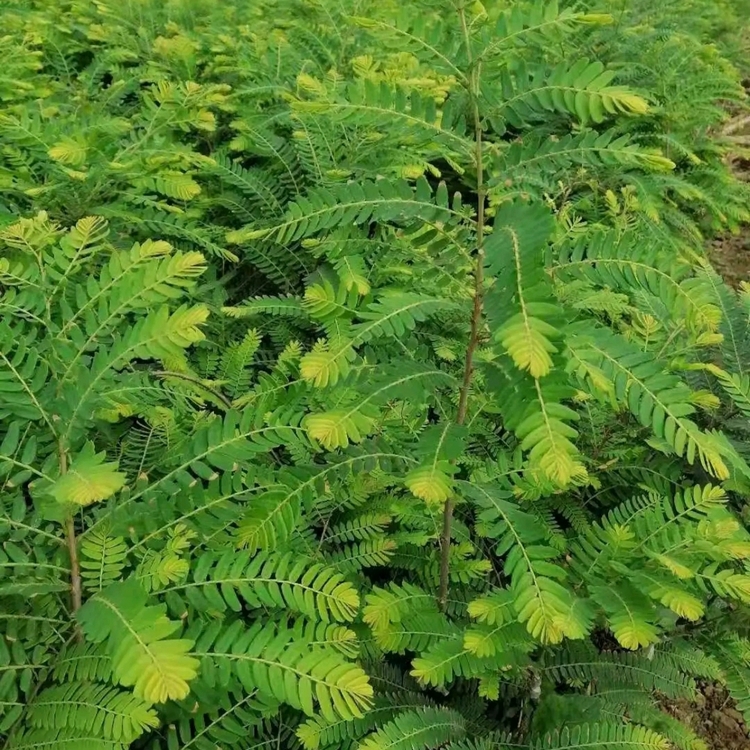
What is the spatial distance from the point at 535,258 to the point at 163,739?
4.71 feet

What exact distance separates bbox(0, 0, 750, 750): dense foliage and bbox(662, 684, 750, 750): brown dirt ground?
0.32 meters

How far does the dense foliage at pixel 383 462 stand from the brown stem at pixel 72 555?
12 mm

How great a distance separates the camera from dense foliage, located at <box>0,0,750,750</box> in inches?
49.2

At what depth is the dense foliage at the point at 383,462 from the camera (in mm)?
1249

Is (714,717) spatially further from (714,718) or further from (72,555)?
(72,555)

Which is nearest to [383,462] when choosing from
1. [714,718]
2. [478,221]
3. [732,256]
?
[478,221]

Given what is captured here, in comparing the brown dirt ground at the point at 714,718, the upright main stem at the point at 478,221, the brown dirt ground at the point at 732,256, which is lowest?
the brown dirt ground at the point at 714,718

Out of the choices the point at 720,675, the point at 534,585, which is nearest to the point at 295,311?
the point at 534,585

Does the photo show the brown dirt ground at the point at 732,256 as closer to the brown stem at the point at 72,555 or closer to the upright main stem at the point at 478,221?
the upright main stem at the point at 478,221

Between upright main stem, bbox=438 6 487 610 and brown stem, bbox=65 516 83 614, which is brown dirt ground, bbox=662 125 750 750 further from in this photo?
brown stem, bbox=65 516 83 614

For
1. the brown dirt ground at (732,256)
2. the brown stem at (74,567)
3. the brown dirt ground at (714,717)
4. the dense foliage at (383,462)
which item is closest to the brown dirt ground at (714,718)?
the brown dirt ground at (714,717)

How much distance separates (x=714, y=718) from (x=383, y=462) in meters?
1.54

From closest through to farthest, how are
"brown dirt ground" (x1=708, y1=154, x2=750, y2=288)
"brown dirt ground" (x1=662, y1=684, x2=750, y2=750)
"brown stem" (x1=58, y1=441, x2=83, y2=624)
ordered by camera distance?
"brown stem" (x1=58, y1=441, x2=83, y2=624)
"brown dirt ground" (x1=662, y1=684, x2=750, y2=750)
"brown dirt ground" (x1=708, y1=154, x2=750, y2=288)

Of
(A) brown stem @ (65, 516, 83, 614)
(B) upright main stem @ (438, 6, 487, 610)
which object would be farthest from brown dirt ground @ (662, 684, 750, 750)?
(A) brown stem @ (65, 516, 83, 614)
